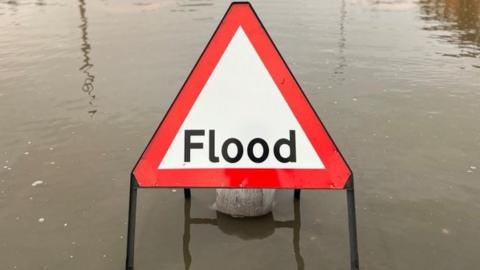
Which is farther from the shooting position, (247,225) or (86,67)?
(86,67)

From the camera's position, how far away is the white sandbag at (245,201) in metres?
3.48

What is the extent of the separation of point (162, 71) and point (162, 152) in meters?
5.46

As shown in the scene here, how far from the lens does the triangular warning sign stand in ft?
7.63

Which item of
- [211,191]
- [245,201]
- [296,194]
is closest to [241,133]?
[245,201]

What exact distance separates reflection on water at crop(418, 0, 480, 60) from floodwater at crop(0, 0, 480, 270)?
0.37ft

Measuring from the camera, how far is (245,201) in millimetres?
3504

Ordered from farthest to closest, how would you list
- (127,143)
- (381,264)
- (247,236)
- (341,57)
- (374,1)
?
(374,1) → (341,57) → (127,143) → (247,236) → (381,264)

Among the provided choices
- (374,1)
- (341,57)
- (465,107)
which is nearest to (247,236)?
(465,107)

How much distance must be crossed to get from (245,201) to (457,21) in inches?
435

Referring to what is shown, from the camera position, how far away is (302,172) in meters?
2.37

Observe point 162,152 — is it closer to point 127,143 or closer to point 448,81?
point 127,143

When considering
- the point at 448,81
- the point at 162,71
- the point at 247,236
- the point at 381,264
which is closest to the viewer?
the point at 381,264

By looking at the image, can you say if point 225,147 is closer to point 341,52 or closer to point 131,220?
point 131,220

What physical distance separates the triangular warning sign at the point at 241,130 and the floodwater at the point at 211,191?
1.01 m
